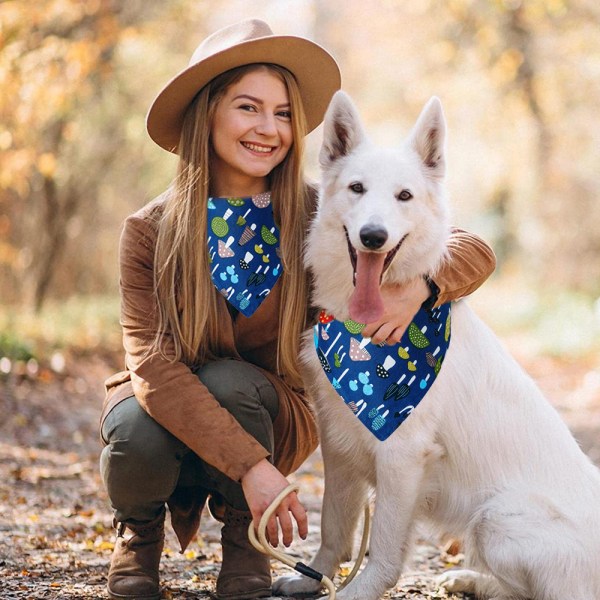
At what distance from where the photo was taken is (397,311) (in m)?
2.81

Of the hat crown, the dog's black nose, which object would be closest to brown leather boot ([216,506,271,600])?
the dog's black nose

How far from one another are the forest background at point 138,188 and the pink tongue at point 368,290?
3.76 feet

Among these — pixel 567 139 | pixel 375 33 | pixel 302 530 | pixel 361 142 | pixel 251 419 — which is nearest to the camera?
pixel 302 530

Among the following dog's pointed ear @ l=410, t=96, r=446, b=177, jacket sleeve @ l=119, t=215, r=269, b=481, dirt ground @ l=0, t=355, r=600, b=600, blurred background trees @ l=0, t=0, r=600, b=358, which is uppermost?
blurred background trees @ l=0, t=0, r=600, b=358

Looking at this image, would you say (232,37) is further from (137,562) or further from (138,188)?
(138,188)

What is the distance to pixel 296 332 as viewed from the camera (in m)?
3.02

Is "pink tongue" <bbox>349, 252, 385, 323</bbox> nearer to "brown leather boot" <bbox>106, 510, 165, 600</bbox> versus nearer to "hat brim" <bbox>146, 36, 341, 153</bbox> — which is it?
"hat brim" <bbox>146, 36, 341, 153</bbox>

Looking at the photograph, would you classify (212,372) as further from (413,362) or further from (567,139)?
(567,139)

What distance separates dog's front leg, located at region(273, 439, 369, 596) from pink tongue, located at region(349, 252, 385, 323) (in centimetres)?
59

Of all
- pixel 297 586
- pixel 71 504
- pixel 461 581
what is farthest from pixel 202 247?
pixel 71 504

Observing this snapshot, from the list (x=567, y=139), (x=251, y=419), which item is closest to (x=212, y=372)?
(x=251, y=419)

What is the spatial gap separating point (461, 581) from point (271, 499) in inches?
35.9

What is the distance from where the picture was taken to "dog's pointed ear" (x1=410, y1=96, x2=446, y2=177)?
9.36 ft

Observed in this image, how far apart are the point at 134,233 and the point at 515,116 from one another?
39.8ft
